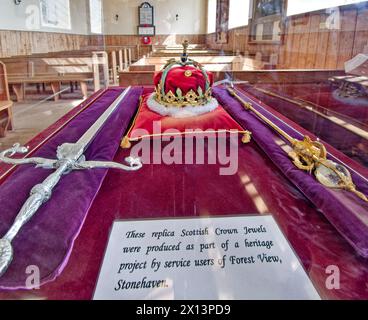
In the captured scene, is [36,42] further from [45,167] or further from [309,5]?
[45,167]

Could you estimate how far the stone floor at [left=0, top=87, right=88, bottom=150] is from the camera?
7.63ft

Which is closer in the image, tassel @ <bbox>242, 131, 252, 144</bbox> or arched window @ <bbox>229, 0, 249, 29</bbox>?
tassel @ <bbox>242, 131, 252, 144</bbox>

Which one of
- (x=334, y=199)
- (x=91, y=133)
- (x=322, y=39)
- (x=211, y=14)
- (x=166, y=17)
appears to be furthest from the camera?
(x=211, y=14)

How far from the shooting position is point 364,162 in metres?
0.76

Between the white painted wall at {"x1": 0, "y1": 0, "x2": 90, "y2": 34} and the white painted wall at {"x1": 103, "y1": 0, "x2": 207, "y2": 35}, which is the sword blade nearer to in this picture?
the white painted wall at {"x1": 103, "y1": 0, "x2": 207, "y2": 35}

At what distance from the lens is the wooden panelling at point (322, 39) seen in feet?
5.47

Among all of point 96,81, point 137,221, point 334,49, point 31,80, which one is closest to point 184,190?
point 137,221

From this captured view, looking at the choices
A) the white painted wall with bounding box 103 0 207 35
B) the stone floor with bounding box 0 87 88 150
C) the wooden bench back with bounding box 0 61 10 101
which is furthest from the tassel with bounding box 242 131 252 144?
the wooden bench back with bounding box 0 61 10 101

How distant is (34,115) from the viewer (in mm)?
2988

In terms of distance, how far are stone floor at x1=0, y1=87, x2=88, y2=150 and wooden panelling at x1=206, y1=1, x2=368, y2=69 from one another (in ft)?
6.90

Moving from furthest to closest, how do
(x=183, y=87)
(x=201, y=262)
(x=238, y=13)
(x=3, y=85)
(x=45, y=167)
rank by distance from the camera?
(x=238, y=13) → (x=3, y=85) → (x=183, y=87) → (x=45, y=167) → (x=201, y=262)

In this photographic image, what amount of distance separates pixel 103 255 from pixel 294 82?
5.87 feet

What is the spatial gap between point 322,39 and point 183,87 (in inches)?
69.8

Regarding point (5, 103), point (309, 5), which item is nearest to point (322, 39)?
point (309, 5)
